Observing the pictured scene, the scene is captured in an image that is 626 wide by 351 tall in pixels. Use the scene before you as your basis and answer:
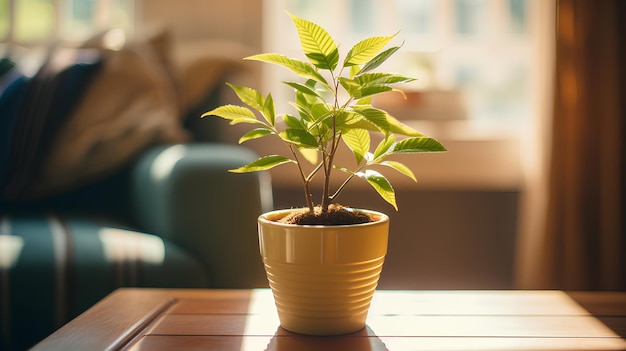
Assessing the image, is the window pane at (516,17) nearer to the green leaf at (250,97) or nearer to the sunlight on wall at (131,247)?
the sunlight on wall at (131,247)

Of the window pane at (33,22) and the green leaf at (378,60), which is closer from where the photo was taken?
the green leaf at (378,60)

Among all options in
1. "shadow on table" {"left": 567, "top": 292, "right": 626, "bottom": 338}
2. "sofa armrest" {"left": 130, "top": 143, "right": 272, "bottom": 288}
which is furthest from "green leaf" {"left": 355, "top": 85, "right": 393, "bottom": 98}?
"sofa armrest" {"left": 130, "top": 143, "right": 272, "bottom": 288}

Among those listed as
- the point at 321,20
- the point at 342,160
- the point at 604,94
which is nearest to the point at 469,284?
the point at 342,160

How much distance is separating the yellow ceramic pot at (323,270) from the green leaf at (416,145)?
3.4 inches

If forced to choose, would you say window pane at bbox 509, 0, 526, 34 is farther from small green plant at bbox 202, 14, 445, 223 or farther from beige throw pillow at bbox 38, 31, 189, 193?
small green plant at bbox 202, 14, 445, 223

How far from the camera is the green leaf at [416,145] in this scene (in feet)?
2.35

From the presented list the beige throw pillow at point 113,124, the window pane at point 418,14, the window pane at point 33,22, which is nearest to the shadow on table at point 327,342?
the beige throw pillow at point 113,124

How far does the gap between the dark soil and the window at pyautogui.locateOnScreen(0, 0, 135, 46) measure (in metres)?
1.79

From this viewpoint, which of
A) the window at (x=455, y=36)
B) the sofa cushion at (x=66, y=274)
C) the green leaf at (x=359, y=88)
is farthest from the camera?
the window at (x=455, y=36)

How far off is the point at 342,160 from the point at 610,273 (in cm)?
91

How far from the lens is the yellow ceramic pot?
70 centimetres

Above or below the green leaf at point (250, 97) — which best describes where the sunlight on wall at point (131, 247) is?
below

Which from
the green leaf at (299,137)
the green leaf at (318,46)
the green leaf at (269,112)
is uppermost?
the green leaf at (318,46)

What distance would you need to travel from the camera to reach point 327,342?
71 cm
